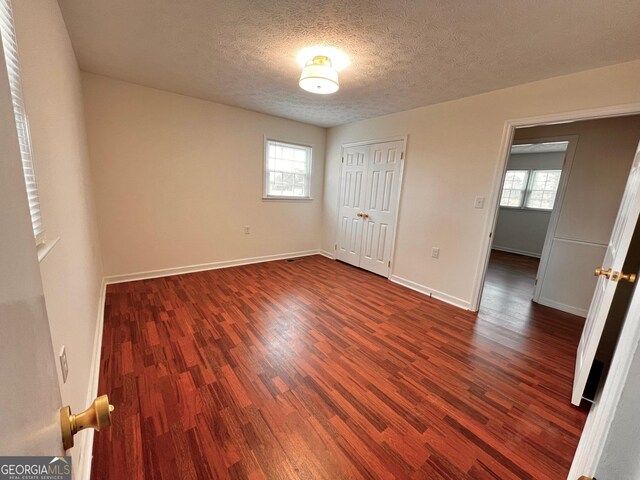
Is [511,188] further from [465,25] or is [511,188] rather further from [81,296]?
[81,296]

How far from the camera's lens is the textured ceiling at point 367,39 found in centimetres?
155

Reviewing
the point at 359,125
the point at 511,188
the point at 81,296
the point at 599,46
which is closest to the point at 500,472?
the point at 81,296

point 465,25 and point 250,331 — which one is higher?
point 465,25

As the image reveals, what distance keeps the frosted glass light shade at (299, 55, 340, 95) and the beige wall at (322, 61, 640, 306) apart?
65.5 inches

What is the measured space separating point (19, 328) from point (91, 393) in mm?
1675

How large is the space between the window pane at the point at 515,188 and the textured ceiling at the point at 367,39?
4.72 meters

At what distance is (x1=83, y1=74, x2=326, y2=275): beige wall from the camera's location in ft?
9.68

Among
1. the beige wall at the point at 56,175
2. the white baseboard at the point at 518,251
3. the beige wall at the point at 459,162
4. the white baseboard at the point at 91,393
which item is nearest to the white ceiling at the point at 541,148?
the white baseboard at the point at 518,251

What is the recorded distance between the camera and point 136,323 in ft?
7.59

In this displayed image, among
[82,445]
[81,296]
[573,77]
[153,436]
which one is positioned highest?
[573,77]

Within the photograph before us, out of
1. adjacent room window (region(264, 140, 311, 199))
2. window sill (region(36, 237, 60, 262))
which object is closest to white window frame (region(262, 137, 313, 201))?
adjacent room window (region(264, 140, 311, 199))

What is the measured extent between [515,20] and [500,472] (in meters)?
2.54

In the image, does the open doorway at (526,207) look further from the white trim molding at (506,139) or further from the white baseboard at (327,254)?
the white baseboard at (327,254)

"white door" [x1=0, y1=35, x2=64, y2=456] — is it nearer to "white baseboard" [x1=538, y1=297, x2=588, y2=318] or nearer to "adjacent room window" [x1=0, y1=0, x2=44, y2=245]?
"adjacent room window" [x1=0, y1=0, x2=44, y2=245]
